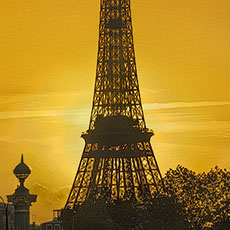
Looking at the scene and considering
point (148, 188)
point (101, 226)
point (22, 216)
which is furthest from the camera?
point (148, 188)

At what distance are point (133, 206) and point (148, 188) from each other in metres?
18.7

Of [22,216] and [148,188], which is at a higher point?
[148,188]

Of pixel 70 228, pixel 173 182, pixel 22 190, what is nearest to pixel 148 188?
pixel 70 228

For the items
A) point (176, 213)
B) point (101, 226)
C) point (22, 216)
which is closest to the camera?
point (22, 216)

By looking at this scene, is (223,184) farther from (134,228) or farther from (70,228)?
(70,228)

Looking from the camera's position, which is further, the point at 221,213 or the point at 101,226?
the point at 101,226

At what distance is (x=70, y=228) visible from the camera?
18725cm

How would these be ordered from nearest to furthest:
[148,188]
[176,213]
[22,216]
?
[22,216] → [176,213] → [148,188]

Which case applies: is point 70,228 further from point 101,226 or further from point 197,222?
point 197,222

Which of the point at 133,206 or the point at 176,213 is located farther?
the point at 133,206

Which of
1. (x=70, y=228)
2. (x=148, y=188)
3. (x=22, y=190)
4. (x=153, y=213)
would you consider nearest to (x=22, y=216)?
(x=22, y=190)

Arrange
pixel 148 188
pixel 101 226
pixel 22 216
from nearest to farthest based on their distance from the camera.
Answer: pixel 22 216 → pixel 101 226 → pixel 148 188

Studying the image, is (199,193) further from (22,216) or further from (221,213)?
(22,216)

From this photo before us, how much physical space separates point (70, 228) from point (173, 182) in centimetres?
2383
